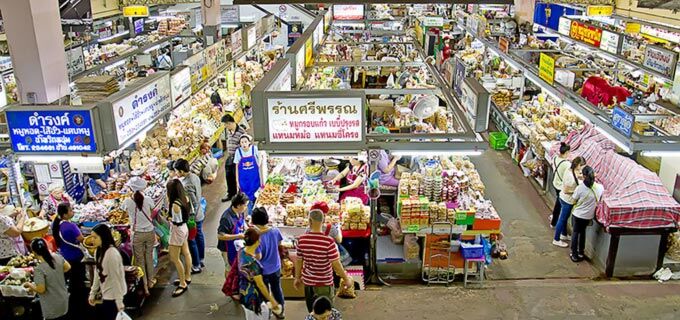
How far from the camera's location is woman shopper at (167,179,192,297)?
24.0 ft

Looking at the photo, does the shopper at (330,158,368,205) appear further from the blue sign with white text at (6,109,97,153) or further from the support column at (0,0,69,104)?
the support column at (0,0,69,104)

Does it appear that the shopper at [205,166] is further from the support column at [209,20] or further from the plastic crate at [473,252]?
the plastic crate at [473,252]

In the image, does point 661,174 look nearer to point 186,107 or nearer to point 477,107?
point 477,107

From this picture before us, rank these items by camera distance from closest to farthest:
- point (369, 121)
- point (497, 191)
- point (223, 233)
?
point (223, 233)
point (497, 191)
point (369, 121)

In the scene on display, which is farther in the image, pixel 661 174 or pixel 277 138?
pixel 661 174

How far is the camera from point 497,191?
469 inches

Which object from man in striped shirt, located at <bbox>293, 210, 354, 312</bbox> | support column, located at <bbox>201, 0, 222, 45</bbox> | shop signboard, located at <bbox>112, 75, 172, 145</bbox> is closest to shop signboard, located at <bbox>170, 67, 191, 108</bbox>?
shop signboard, located at <bbox>112, 75, 172, 145</bbox>

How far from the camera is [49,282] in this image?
6.38 meters

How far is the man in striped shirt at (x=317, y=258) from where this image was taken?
20.3 ft

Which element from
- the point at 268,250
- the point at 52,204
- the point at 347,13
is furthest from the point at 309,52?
the point at 347,13

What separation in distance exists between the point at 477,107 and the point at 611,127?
7.13 feet

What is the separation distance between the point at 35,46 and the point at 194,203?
2899 millimetres

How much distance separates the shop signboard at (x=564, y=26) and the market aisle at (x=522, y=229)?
5.07 meters

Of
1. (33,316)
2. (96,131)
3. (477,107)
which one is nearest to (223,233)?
(96,131)
